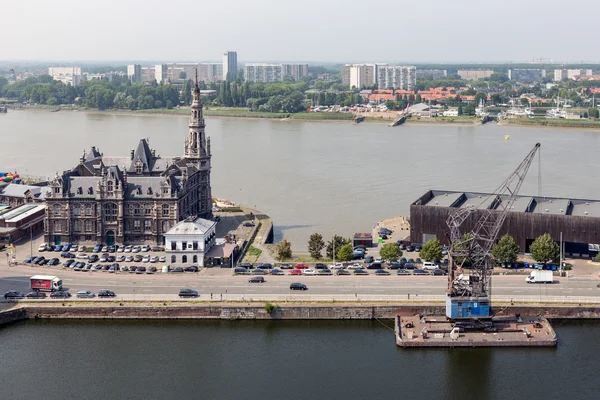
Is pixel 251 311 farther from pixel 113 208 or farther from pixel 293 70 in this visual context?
pixel 293 70

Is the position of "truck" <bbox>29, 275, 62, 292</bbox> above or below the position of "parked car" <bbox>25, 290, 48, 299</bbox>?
above

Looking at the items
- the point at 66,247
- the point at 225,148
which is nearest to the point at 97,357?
the point at 66,247

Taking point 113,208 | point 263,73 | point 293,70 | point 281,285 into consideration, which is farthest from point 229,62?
point 281,285

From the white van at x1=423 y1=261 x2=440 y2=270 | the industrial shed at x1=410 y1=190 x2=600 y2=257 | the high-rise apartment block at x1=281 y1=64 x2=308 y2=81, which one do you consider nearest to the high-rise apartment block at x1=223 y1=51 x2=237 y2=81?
the high-rise apartment block at x1=281 y1=64 x2=308 y2=81

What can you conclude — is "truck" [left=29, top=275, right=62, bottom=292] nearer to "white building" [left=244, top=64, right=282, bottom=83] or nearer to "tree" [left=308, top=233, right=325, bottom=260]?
"tree" [left=308, top=233, right=325, bottom=260]

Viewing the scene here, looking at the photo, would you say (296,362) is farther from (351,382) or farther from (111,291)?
(111,291)
